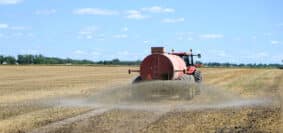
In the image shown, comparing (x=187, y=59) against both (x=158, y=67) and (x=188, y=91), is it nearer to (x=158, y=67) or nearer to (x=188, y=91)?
(x=158, y=67)

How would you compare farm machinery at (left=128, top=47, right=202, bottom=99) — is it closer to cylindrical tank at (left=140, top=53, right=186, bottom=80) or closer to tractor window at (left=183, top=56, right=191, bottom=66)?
cylindrical tank at (left=140, top=53, right=186, bottom=80)

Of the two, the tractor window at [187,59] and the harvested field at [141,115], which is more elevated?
the tractor window at [187,59]

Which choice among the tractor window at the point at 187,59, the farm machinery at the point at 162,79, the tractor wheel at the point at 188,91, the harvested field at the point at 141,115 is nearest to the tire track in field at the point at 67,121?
the harvested field at the point at 141,115

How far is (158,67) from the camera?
21719mm

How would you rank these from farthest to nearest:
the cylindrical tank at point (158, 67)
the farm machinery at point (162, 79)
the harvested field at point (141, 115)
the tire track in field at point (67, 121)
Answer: the cylindrical tank at point (158, 67) → the farm machinery at point (162, 79) → the harvested field at point (141, 115) → the tire track in field at point (67, 121)

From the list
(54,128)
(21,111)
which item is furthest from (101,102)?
(54,128)

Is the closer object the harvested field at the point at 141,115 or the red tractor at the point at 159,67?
the harvested field at the point at 141,115

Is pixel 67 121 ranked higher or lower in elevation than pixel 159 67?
lower

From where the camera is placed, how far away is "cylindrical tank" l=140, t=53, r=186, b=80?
21.7 metres

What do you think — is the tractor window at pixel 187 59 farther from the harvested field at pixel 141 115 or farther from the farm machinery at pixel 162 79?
the harvested field at pixel 141 115

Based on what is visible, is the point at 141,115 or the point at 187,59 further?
the point at 187,59

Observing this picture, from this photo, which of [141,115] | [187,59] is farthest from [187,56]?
[141,115]

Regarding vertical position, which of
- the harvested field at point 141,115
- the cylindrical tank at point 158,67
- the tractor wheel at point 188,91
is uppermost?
the cylindrical tank at point 158,67

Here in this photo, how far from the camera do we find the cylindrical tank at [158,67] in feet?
71.2
